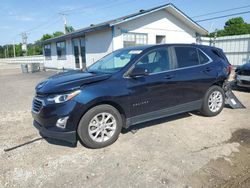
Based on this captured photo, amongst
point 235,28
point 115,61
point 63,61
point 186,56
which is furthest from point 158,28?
point 235,28

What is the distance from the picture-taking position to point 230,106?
19.2 feet

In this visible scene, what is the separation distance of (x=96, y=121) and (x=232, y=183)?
2.15 m

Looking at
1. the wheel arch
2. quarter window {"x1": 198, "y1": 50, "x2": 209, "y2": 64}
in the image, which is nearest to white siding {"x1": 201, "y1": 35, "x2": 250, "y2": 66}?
quarter window {"x1": 198, "y1": 50, "x2": 209, "y2": 64}

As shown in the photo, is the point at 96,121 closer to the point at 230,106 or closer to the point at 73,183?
the point at 73,183

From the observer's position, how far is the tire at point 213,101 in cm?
491

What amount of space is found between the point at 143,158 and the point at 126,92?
1143 mm

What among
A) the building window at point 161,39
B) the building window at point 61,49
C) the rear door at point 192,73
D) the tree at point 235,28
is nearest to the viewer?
the rear door at point 192,73

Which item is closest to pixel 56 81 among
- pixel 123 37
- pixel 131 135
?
pixel 131 135

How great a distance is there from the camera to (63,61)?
18.6 m

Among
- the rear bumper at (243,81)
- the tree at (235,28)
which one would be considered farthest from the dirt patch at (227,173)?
the tree at (235,28)

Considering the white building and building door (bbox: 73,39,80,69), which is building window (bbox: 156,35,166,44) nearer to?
the white building

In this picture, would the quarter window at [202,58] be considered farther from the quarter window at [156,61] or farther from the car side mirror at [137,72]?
the car side mirror at [137,72]

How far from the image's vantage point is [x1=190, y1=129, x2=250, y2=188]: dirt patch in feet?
8.61

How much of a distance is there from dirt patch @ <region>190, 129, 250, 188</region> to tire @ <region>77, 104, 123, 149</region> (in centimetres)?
153
